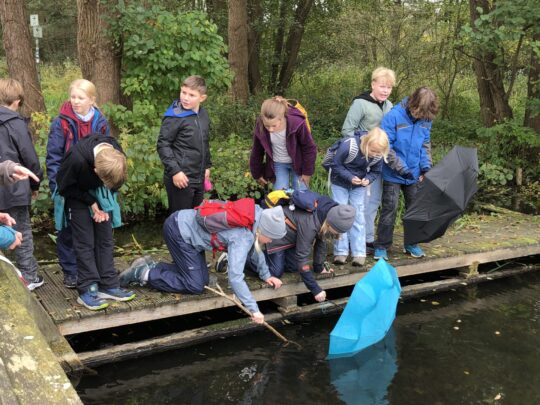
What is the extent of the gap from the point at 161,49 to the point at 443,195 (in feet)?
15.1

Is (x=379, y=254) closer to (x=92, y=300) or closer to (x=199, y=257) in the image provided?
(x=199, y=257)

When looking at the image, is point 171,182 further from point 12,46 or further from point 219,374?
point 12,46

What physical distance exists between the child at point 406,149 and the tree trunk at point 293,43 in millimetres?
10533

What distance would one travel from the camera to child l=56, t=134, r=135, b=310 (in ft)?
12.2

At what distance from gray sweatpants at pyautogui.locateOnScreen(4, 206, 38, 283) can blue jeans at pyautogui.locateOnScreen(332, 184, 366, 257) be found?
261cm

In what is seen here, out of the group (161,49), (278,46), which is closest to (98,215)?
(161,49)

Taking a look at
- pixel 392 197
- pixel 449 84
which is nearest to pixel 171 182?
pixel 392 197

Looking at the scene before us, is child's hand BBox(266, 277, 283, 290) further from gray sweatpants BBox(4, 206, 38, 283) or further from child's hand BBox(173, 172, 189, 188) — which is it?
gray sweatpants BBox(4, 206, 38, 283)

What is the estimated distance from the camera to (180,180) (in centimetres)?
473

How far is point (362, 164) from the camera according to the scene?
4.93m

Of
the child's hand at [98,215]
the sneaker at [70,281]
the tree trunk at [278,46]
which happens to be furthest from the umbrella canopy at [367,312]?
the tree trunk at [278,46]

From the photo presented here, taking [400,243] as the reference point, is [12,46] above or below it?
above

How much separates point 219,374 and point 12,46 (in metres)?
6.48

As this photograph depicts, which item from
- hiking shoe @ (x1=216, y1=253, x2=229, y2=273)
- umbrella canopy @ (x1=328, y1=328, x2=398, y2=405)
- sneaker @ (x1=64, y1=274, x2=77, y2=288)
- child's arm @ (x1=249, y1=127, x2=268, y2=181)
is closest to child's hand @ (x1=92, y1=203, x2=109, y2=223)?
sneaker @ (x1=64, y1=274, x2=77, y2=288)
